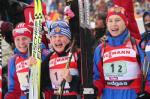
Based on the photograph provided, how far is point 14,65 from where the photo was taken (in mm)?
5910

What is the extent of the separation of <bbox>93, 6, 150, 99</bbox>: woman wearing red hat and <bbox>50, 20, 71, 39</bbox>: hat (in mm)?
458

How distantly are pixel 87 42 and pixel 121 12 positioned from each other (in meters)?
0.50

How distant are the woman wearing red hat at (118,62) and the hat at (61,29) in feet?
1.50

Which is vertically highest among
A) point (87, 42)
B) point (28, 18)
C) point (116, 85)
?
point (28, 18)

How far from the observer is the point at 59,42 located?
534 centimetres

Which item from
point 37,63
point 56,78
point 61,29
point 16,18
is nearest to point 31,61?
point 37,63

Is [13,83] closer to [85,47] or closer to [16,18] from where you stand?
[85,47]

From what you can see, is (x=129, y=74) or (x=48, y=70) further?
Answer: (x=48, y=70)

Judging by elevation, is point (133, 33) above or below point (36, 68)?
above

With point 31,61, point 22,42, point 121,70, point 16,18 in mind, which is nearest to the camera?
point 121,70

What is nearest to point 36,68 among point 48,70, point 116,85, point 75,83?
point 48,70

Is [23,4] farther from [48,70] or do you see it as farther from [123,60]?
[123,60]

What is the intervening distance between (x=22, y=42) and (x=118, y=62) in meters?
1.45

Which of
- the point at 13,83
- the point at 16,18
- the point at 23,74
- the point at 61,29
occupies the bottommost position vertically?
the point at 13,83
